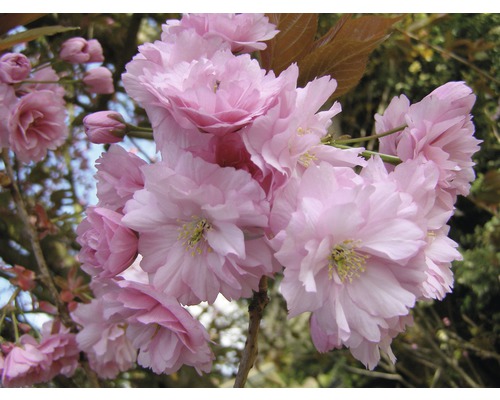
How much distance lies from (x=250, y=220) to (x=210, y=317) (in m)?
1.93

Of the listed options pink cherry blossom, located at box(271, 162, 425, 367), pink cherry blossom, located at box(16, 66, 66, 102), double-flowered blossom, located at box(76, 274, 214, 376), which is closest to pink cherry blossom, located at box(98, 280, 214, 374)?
double-flowered blossom, located at box(76, 274, 214, 376)

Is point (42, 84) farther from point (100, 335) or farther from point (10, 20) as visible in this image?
point (100, 335)

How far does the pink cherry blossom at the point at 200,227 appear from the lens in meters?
0.43

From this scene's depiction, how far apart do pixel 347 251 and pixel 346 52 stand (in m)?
0.25

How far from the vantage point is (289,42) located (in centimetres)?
60

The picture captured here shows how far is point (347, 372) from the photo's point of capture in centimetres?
253

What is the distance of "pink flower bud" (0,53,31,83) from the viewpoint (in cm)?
90

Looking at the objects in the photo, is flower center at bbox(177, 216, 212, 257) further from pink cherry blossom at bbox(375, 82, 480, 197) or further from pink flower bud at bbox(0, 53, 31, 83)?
pink flower bud at bbox(0, 53, 31, 83)

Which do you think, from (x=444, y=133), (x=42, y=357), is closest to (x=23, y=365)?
(x=42, y=357)

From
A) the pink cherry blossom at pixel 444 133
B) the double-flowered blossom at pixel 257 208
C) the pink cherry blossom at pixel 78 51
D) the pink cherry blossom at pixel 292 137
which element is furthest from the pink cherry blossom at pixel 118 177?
the pink cherry blossom at pixel 78 51

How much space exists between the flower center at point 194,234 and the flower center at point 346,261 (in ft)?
0.38

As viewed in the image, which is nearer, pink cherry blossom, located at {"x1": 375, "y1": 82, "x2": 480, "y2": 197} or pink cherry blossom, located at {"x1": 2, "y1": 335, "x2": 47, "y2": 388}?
pink cherry blossom, located at {"x1": 375, "y1": 82, "x2": 480, "y2": 197}

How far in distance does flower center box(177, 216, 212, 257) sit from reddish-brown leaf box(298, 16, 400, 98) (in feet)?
0.75

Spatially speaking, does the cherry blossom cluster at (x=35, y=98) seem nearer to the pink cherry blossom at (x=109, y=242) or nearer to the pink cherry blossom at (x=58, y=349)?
the pink cherry blossom at (x=58, y=349)
